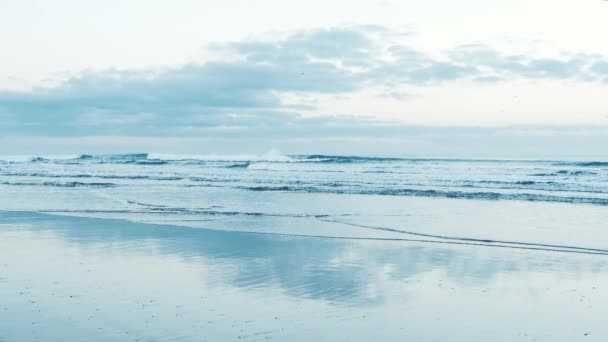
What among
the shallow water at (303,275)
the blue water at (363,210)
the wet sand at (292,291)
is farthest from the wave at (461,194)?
the wet sand at (292,291)

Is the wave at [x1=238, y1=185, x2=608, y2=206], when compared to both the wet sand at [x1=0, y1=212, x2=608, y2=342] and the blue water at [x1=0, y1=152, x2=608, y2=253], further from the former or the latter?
the wet sand at [x1=0, y1=212, x2=608, y2=342]

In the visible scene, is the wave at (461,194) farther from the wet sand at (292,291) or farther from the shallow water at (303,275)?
the wet sand at (292,291)

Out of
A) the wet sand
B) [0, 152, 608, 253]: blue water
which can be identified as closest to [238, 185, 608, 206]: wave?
[0, 152, 608, 253]: blue water

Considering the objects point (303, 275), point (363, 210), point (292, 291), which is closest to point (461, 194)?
point (363, 210)

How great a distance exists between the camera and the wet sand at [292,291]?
224 inches

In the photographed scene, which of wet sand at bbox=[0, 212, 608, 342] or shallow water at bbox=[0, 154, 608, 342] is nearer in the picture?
wet sand at bbox=[0, 212, 608, 342]

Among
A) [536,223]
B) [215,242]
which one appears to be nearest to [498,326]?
[215,242]

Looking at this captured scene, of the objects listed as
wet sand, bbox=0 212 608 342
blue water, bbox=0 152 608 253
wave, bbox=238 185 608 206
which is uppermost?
wave, bbox=238 185 608 206

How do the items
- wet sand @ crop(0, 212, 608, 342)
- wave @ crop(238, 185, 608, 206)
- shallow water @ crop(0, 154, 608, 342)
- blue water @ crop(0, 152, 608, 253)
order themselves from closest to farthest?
wet sand @ crop(0, 212, 608, 342) → shallow water @ crop(0, 154, 608, 342) → blue water @ crop(0, 152, 608, 253) → wave @ crop(238, 185, 608, 206)

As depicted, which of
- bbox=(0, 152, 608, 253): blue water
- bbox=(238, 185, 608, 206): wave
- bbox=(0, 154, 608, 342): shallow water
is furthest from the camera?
bbox=(238, 185, 608, 206): wave

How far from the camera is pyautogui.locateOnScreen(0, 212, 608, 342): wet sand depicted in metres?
5.68

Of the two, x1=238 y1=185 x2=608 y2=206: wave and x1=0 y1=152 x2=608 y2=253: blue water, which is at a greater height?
x1=238 y1=185 x2=608 y2=206: wave

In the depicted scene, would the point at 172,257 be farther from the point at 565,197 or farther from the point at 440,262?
the point at 565,197

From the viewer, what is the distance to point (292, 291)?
7.22 metres
